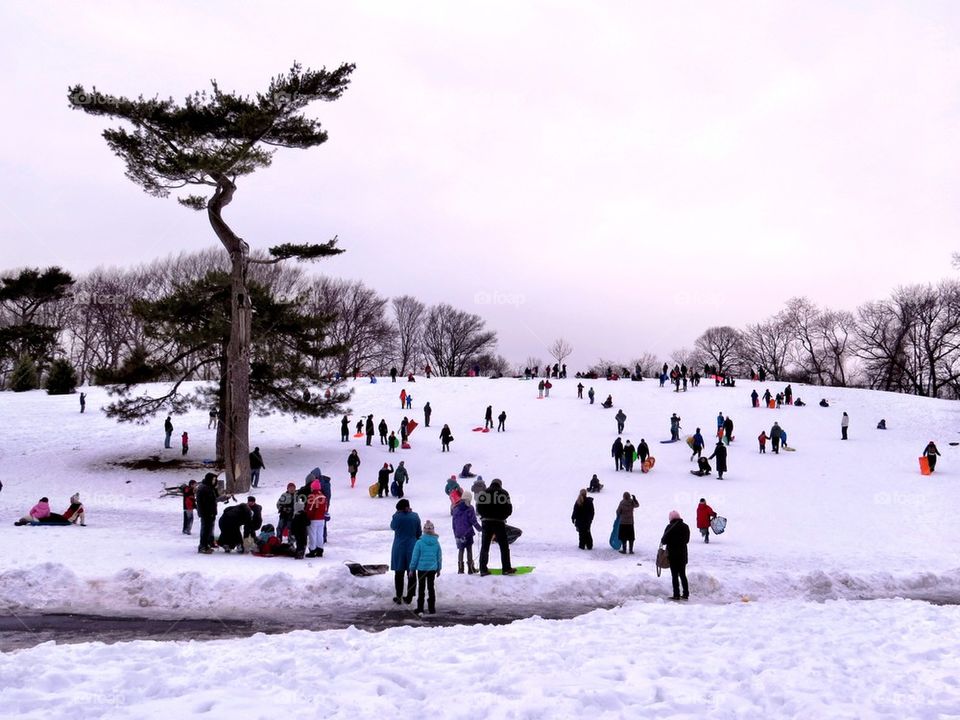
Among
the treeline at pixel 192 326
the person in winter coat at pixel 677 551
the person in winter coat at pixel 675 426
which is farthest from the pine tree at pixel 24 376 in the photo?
the person in winter coat at pixel 677 551

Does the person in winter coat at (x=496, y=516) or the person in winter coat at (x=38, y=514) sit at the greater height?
the person in winter coat at (x=496, y=516)

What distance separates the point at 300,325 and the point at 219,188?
6970 millimetres

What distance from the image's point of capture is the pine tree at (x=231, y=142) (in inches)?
977

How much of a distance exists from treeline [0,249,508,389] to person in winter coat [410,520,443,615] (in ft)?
54.4

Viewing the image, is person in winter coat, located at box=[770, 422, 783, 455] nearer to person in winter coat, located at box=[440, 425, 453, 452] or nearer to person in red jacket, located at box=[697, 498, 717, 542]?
person in winter coat, located at box=[440, 425, 453, 452]

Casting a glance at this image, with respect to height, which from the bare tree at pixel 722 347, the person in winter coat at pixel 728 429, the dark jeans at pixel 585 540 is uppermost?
the bare tree at pixel 722 347

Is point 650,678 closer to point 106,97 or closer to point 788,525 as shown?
point 788,525

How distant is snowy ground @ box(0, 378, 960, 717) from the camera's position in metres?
6.18

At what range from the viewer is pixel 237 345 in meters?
26.8

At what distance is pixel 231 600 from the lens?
11281 mm

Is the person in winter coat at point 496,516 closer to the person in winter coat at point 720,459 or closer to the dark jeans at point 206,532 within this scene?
the dark jeans at point 206,532

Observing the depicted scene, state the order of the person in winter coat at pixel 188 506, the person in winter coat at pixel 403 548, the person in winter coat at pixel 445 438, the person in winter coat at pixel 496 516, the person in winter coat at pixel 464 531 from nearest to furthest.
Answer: the person in winter coat at pixel 403 548 → the person in winter coat at pixel 464 531 → the person in winter coat at pixel 496 516 → the person in winter coat at pixel 188 506 → the person in winter coat at pixel 445 438

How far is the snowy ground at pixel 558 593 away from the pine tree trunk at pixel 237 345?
1.67 m

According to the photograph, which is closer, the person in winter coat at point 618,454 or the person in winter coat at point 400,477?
the person in winter coat at point 400,477
